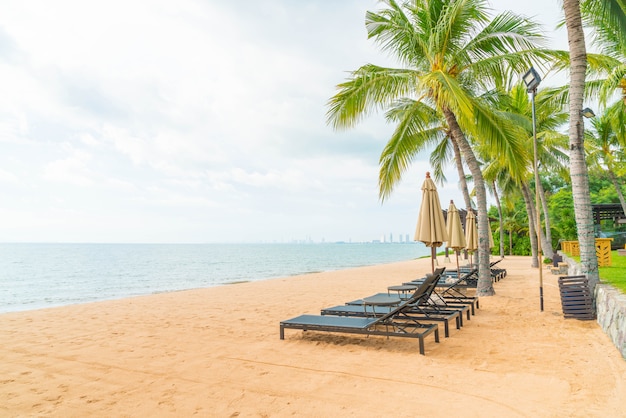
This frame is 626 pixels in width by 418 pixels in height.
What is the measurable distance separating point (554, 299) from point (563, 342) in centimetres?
401

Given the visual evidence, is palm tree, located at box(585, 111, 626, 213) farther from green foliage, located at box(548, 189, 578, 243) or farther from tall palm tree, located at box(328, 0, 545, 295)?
tall palm tree, located at box(328, 0, 545, 295)

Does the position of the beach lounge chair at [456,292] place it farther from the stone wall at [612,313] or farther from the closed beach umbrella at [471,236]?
the stone wall at [612,313]

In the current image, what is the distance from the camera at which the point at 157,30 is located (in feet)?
47.6

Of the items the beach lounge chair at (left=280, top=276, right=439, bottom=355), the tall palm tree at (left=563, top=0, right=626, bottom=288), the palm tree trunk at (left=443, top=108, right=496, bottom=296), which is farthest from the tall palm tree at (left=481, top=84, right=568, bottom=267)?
the beach lounge chair at (left=280, top=276, right=439, bottom=355)

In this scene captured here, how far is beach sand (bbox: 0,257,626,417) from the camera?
329 centimetres

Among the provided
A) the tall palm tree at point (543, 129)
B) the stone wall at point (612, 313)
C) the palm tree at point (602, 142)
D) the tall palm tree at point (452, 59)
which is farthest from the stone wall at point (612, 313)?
the palm tree at point (602, 142)

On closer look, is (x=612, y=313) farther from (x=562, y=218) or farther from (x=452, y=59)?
(x=562, y=218)

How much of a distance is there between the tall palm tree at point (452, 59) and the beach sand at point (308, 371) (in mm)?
3840

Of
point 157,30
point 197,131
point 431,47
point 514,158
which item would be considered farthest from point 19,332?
point 197,131

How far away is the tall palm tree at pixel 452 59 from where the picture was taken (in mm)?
8188

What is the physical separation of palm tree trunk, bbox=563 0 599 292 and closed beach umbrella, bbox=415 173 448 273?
7.49ft

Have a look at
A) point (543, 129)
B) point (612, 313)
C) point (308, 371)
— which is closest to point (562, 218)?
point (543, 129)

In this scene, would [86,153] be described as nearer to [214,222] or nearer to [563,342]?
[214,222]

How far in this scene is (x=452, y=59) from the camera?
8664mm
